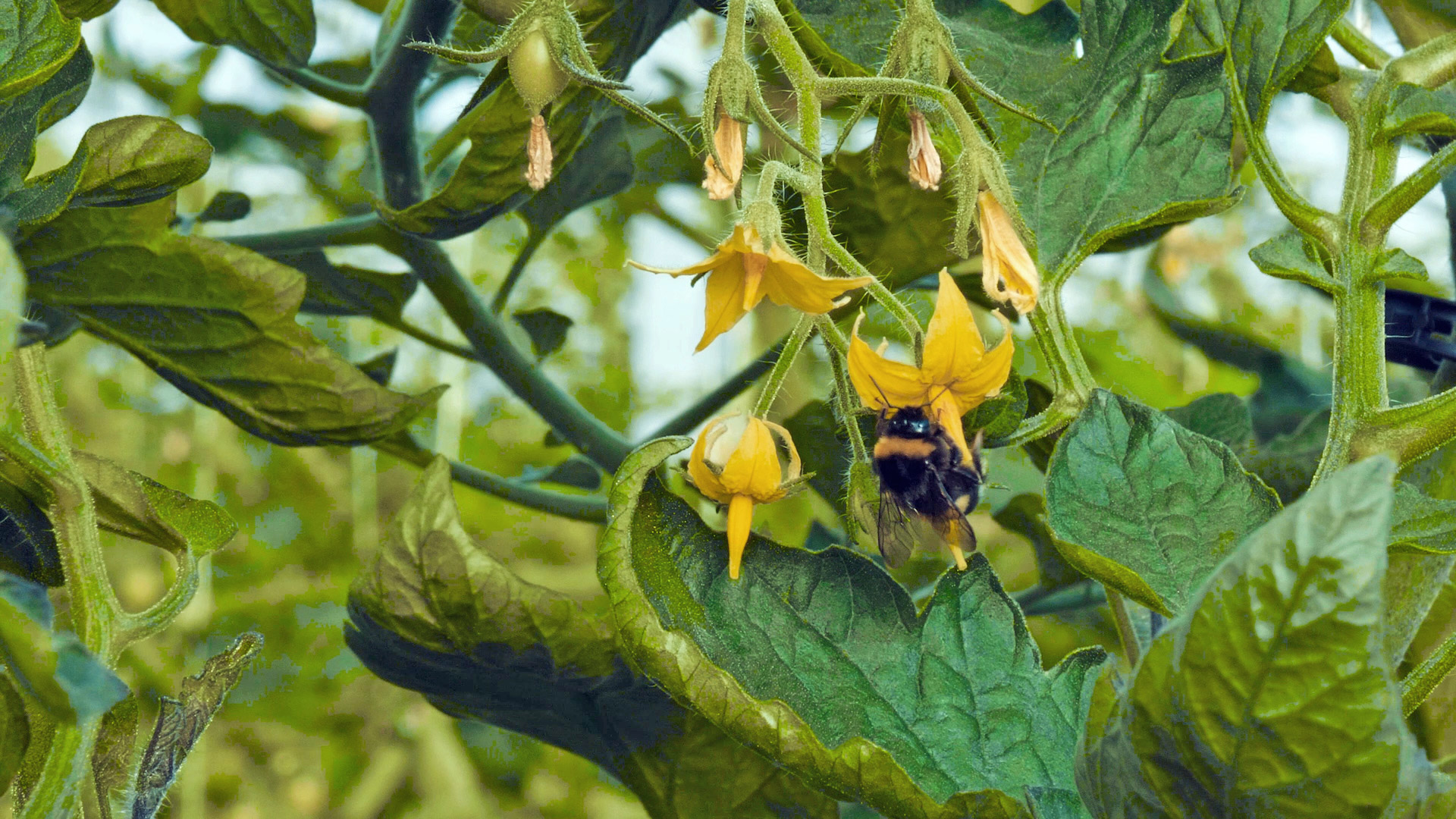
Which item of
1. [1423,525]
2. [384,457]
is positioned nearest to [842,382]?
[1423,525]

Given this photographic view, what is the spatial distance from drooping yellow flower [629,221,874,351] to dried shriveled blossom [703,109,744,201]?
0.07 ft

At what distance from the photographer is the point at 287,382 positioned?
0.32 meters

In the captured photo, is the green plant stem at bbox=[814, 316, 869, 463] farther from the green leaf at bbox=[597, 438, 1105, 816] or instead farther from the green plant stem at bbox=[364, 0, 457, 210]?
the green plant stem at bbox=[364, 0, 457, 210]

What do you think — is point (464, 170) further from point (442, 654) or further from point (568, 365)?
point (568, 365)

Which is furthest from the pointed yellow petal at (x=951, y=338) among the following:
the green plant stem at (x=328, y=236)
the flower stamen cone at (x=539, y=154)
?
the green plant stem at (x=328, y=236)

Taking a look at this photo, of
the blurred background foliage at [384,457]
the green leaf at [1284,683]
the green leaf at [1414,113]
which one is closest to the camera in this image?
the green leaf at [1284,683]

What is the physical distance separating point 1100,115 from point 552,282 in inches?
41.1

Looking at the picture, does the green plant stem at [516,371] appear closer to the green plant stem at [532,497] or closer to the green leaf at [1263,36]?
the green plant stem at [532,497]

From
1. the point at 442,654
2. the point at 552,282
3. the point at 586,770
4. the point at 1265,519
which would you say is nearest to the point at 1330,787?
the point at 1265,519

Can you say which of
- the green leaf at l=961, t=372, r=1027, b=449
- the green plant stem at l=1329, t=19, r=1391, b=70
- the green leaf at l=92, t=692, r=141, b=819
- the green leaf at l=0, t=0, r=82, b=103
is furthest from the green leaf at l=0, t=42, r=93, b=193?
the green plant stem at l=1329, t=19, r=1391, b=70

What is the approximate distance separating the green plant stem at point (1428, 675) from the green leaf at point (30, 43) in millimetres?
284

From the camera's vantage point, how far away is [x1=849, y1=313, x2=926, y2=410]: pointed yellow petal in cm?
22

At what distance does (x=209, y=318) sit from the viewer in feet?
1.01

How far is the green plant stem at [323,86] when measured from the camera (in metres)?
0.36
